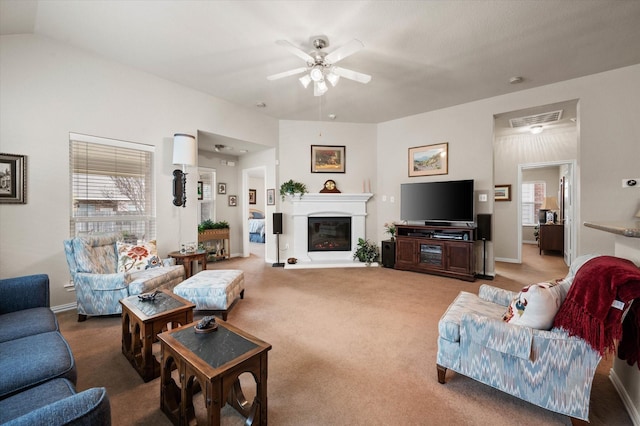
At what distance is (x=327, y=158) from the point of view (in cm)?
579

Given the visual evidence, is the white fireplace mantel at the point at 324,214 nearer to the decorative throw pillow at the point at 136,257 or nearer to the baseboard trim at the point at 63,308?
the decorative throw pillow at the point at 136,257

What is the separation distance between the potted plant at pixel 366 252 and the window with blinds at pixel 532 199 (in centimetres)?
572

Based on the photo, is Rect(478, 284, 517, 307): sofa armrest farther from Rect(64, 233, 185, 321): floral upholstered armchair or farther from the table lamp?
the table lamp

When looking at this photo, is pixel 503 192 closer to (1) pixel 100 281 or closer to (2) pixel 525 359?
(2) pixel 525 359

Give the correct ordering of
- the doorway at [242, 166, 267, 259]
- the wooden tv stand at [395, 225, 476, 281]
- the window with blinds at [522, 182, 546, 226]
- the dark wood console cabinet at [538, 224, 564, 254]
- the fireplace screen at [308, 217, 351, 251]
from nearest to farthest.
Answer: the wooden tv stand at [395, 225, 476, 281] < the fireplace screen at [308, 217, 351, 251] < the dark wood console cabinet at [538, 224, 564, 254] < the doorway at [242, 166, 267, 259] < the window with blinds at [522, 182, 546, 226]

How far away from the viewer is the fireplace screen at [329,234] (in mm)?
5738

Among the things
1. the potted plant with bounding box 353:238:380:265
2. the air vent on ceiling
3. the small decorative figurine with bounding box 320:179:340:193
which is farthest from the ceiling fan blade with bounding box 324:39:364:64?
the air vent on ceiling

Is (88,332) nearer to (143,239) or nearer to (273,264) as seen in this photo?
(143,239)

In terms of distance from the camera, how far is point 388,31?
280cm

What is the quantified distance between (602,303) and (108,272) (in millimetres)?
4243

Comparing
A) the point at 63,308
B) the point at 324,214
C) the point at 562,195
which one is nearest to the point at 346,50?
the point at 324,214

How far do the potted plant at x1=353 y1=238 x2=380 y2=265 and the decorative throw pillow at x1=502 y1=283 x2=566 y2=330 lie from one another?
3953mm

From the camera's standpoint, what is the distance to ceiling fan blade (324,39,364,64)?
2436 millimetres

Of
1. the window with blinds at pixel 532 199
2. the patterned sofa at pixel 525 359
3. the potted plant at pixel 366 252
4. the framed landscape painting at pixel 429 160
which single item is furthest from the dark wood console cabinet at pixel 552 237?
the patterned sofa at pixel 525 359
